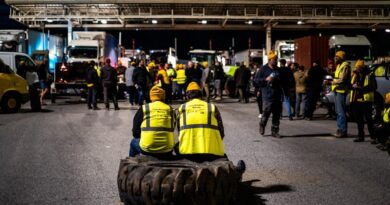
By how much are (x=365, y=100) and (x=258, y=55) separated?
33.8 m

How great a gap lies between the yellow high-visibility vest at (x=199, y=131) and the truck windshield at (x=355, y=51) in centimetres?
2199

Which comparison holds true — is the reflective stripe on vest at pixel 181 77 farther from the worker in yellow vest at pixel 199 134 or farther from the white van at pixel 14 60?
the worker in yellow vest at pixel 199 134

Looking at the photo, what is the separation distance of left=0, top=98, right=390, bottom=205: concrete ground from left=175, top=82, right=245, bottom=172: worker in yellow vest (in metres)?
0.76

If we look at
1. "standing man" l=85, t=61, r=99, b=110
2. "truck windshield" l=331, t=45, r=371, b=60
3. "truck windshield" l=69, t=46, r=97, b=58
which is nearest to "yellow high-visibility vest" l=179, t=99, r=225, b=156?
"standing man" l=85, t=61, r=99, b=110

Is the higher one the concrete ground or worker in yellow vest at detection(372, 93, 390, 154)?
worker in yellow vest at detection(372, 93, 390, 154)

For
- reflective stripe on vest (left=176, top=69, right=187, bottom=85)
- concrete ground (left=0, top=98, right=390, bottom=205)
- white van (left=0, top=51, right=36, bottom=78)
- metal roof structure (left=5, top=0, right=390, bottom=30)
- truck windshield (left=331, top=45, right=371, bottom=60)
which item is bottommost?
concrete ground (left=0, top=98, right=390, bottom=205)

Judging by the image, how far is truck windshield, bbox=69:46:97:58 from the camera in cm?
3244

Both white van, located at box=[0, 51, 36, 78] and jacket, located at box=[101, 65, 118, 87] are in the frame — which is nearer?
jacket, located at box=[101, 65, 118, 87]

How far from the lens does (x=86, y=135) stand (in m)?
13.6

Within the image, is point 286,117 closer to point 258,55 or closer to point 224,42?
point 258,55

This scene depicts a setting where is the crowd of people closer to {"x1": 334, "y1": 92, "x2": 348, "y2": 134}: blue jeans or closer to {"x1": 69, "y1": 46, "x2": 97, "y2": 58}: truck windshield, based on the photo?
{"x1": 334, "y1": 92, "x2": 348, "y2": 134}: blue jeans

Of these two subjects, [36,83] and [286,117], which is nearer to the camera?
[286,117]

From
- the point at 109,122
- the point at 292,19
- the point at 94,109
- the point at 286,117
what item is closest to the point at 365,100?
the point at 286,117

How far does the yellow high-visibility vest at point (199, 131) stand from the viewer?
696 centimetres
